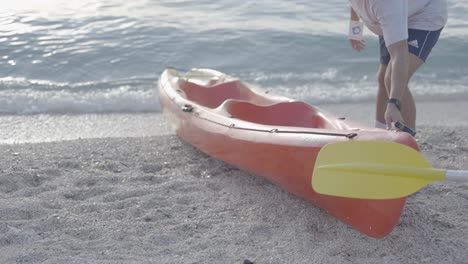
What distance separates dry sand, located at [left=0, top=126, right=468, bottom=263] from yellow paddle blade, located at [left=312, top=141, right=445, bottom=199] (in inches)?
10.2

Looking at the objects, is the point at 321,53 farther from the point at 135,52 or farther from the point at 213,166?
the point at 213,166

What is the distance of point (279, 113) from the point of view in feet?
15.6

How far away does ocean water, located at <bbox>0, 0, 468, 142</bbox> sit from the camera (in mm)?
7039

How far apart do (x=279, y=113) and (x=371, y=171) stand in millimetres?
Answer: 1455

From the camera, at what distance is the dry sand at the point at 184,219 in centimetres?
333

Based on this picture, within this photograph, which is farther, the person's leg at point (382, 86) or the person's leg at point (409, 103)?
the person's leg at point (382, 86)

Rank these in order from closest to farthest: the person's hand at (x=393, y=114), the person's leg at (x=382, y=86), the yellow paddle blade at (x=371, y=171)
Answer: the yellow paddle blade at (x=371, y=171), the person's hand at (x=393, y=114), the person's leg at (x=382, y=86)

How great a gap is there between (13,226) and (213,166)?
1407 mm

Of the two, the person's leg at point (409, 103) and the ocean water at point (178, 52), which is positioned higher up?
the person's leg at point (409, 103)

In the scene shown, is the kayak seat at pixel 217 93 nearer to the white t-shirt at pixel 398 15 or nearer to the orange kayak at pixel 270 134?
the orange kayak at pixel 270 134

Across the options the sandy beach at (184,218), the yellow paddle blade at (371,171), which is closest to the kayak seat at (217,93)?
the sandy beach at (184,218)

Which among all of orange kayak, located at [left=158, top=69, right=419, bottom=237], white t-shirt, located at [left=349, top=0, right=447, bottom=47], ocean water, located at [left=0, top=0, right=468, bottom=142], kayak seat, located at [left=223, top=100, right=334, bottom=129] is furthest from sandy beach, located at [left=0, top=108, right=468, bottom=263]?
ocean water, located at [left=0, top=0, right=468, bottom=142]

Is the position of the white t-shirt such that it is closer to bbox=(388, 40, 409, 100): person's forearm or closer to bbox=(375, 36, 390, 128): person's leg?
bbox=(388, 40, 409, 100): person's forearm

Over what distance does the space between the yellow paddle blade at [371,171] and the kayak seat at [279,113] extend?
106cm
